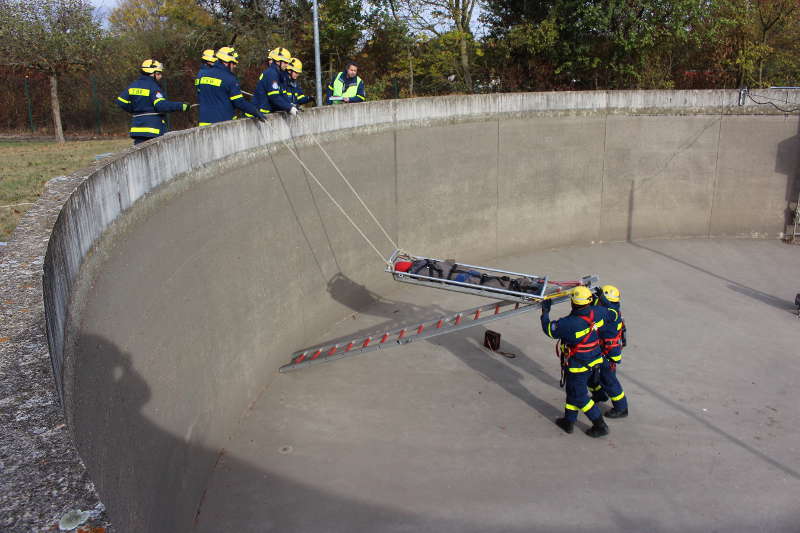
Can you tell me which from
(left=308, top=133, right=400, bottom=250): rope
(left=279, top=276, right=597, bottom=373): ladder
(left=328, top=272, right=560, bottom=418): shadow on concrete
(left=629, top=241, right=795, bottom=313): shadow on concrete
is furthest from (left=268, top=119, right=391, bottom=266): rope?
(left=629, top=241, right=795, bottom=313): shadow on concrete

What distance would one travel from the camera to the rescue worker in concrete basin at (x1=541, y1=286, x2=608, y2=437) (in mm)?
7086

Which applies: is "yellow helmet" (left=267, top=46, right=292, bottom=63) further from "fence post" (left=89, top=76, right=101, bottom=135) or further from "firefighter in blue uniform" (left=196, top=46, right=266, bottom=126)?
"fence post" (left=89, top=76, right=101, bottom=135)

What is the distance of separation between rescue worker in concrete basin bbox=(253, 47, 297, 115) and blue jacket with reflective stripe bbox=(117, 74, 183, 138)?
1.00 m

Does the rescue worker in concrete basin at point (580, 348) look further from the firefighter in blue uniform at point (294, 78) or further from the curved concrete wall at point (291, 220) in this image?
the firefighter in blue uniform at point (294, 78)

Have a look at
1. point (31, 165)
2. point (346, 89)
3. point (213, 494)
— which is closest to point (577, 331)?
point (213, 494)

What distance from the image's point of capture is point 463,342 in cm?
993

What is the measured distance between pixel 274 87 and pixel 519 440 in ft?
16.7

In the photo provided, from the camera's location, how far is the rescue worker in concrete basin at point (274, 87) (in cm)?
842

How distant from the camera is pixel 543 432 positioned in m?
7.59

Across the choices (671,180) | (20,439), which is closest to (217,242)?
(20,439)

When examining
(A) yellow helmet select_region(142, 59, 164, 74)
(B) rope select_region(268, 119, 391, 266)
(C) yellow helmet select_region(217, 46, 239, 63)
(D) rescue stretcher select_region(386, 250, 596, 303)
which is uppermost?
(C) yellow helmet select_region(217, 46, 239, 63)

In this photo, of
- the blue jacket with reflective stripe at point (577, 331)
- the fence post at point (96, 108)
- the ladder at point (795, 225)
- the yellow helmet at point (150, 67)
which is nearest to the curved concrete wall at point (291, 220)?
the ladder at point (795, 225)

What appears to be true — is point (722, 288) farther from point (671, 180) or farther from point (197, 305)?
point (197, 305)

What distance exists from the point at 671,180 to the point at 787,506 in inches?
382
